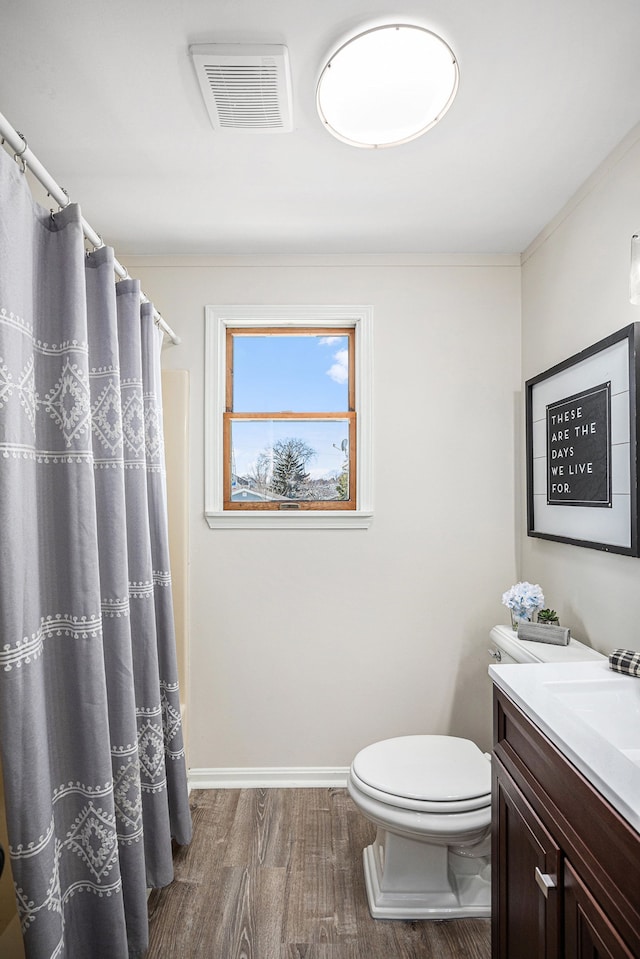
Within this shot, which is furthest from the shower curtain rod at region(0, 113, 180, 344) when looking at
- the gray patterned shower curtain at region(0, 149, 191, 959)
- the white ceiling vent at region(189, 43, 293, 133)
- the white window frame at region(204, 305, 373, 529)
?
the white window frame at region(204, 305, 373, 529)

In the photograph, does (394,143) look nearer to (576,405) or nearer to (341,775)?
(576,405)

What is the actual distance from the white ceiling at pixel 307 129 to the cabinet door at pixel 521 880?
70.3 inches

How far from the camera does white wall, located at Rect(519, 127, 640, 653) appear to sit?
5.87 ft

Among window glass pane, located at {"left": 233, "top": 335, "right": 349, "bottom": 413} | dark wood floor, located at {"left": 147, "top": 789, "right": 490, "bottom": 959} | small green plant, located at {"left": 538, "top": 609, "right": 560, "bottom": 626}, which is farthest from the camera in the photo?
window glass pane, located at {"left": 233, "top": 335, "right": 349, "bottom": 413}

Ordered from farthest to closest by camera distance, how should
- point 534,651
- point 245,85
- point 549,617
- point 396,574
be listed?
point 396,574 → point 549,617 → point 534,651 → point 245,85

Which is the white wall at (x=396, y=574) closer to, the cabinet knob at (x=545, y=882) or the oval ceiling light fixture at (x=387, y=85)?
the oval ceiling light fixture at (x=387, y=85)

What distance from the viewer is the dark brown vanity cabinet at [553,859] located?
88 cm

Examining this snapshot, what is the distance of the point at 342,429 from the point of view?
2.73 m

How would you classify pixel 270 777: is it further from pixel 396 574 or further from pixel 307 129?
pixel 307 129

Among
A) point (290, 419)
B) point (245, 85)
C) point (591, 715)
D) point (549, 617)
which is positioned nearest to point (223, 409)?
point (290, 419)

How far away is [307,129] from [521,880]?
2.05 meters

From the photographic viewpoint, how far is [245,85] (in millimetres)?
1523

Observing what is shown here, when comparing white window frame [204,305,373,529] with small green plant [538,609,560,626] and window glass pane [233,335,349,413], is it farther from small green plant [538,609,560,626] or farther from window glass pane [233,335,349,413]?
small green plant [538,609,560,626]

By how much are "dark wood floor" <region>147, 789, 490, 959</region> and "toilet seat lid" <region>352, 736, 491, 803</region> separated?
1.39 feet
